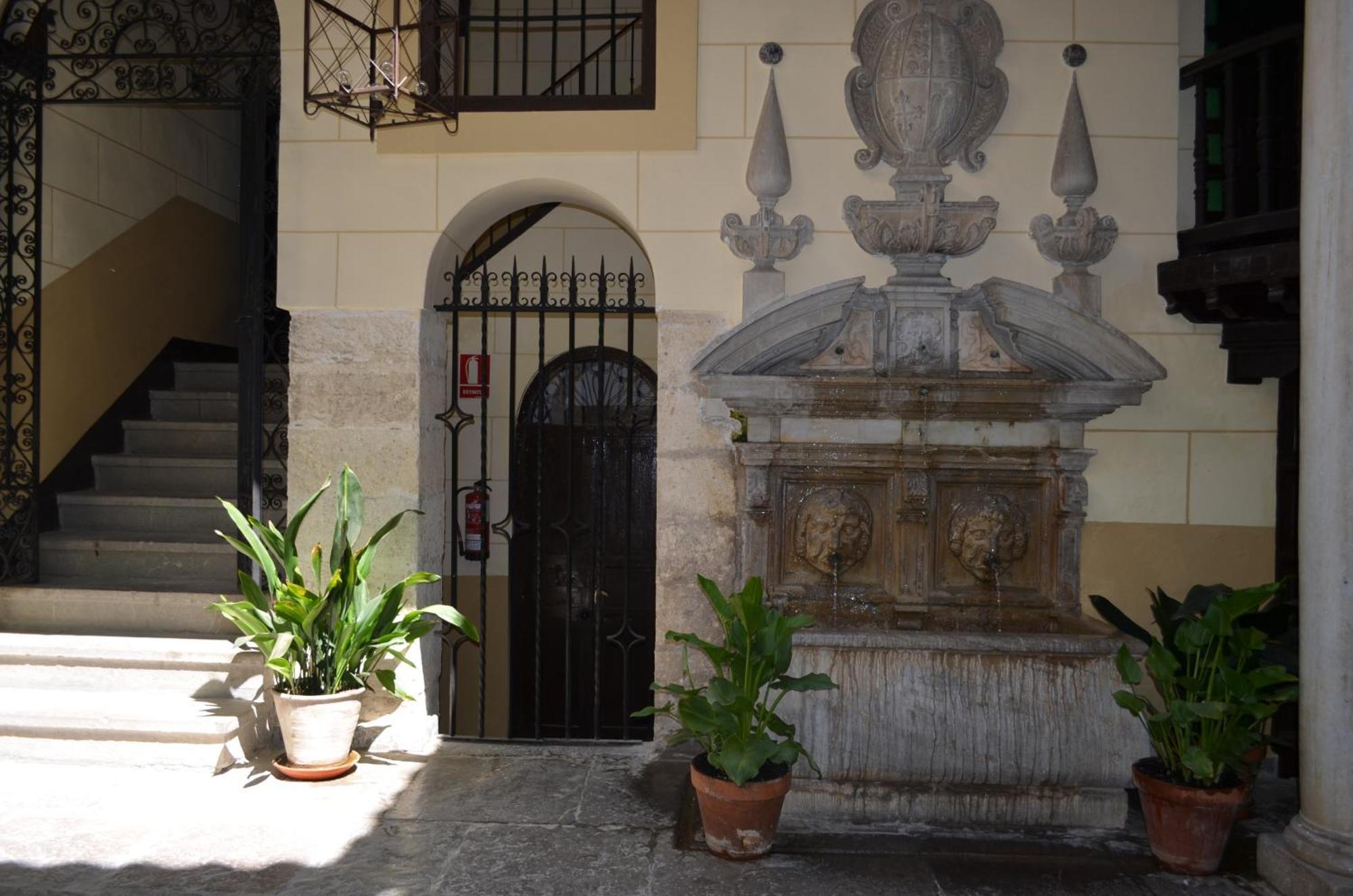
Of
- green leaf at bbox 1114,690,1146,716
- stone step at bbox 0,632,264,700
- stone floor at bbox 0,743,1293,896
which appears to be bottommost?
stone floor at bbox 0,743,1293,896

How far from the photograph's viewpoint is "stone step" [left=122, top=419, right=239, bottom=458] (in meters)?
6.44

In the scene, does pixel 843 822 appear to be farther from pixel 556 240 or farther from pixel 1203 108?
pixel 556 240

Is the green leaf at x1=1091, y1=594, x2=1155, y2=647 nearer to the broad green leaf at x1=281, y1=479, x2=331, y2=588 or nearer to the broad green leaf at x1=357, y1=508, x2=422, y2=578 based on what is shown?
the broad green leaf at x1=357, y1=508, x2=422, y2=578

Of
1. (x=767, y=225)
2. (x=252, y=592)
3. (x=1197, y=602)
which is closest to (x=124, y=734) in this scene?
(x=252, y=592)

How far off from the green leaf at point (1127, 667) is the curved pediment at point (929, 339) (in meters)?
1.19

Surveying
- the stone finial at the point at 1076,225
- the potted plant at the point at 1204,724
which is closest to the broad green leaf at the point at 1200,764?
the potted plant at the point at 1204,724

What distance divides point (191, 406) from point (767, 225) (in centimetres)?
410

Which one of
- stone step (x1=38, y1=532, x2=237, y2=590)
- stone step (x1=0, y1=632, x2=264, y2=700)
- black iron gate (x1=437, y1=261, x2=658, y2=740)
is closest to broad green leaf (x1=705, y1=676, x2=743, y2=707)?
stone step (x1=0, y1=632, x2=264, y2=700)

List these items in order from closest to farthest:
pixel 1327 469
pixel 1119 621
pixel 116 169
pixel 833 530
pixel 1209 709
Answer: pixel 1327 469 → pixel 1209 709 → pixel 1119 621 → pixel 833 530 → pixel 116 169

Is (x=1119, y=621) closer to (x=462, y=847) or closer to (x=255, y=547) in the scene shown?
(x=462, y=847)

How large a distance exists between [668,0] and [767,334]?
165 centimetres

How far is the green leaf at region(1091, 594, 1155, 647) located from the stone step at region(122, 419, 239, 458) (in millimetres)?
4896

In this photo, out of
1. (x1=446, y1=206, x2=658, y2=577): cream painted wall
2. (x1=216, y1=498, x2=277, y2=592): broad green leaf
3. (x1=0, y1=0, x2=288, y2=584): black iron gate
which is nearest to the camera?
(x1=216, y1=498, x2=277, y2=592): broad green leaf

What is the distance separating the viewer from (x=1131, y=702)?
148 inches
